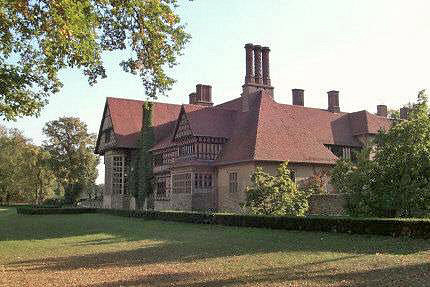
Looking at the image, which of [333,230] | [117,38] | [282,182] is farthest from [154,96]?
[282,182]

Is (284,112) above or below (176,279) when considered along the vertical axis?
above

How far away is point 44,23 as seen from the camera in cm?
1388

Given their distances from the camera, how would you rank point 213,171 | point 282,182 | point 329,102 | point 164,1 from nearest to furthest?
point 164,1
point 282,182
point 213,171
point 329,102

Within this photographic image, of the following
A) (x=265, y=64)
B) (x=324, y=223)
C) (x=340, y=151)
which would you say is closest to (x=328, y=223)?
(x=324, y=223)

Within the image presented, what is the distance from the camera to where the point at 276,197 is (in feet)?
95.9

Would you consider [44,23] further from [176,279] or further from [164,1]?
[176,279]

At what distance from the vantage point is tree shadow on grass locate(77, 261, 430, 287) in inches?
435

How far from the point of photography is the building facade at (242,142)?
129 feet

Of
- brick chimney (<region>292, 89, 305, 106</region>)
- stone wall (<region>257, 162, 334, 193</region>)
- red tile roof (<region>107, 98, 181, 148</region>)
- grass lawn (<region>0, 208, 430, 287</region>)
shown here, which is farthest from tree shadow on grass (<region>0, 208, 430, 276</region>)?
brick chimney (<region>292, 89, 305, 106</region>)

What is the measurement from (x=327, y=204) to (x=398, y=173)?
10.1 meters

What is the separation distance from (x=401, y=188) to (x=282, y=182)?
8144 millimetres

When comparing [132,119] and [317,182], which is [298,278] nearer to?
[317,182]

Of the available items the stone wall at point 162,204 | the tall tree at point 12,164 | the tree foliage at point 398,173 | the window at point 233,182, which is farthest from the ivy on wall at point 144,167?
the tall tree at point 12,164

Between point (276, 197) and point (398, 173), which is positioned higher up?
point (398, 173)
